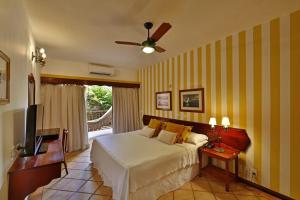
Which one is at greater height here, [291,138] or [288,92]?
[288,92]

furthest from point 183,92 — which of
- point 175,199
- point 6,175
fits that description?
point 6,175

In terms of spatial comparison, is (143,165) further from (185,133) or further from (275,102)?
(275,102)

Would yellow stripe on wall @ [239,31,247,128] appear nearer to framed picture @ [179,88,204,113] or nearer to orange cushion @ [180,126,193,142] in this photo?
framed picture @ [179,88,204,113]

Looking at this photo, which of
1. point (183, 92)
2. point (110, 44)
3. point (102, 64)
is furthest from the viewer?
point (102, 64)

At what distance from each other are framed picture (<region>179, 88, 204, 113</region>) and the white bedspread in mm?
900

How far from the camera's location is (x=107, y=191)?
7.88ft

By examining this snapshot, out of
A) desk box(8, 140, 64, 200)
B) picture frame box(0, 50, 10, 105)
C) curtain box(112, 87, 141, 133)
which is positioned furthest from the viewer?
curtain box(112, 87, 141, 133)

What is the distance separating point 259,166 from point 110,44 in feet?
11.7

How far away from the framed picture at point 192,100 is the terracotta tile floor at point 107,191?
1434mm

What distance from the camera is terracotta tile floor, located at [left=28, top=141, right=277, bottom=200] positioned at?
2.26 meters

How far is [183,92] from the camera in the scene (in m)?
3.74

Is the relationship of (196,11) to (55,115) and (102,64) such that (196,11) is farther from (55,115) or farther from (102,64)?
(55,115)

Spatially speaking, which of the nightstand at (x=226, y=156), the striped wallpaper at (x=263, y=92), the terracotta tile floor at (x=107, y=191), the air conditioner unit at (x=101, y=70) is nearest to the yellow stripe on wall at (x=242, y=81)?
the striped wallpaper at (x=263, y=92)

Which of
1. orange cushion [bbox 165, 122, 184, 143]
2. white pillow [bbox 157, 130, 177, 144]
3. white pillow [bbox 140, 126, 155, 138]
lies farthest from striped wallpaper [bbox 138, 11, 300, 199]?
white pillow [bbox 140, 126, 155, 138]
